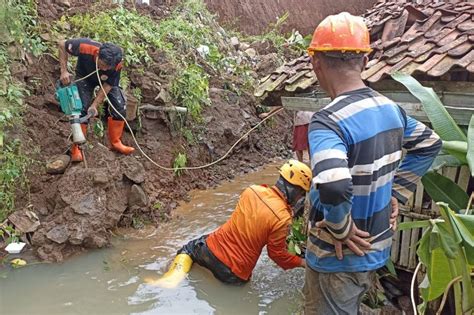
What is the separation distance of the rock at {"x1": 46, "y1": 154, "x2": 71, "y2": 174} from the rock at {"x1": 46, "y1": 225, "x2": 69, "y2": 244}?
0.83 meters

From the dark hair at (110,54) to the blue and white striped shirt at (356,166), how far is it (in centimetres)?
376

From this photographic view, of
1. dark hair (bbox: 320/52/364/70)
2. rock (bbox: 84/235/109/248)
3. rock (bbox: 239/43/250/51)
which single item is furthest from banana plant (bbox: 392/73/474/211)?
rock (bbox: 239/43/250/51)

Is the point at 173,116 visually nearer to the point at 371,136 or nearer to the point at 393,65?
the point at 393,65

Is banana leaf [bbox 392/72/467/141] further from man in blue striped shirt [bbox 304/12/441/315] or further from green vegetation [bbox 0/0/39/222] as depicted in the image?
green vegetation [bbox 0/0/39/222]

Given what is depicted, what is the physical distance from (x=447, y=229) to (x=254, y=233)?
204 centimetres

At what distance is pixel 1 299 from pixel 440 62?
13.2 feet

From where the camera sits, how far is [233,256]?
4.08 m

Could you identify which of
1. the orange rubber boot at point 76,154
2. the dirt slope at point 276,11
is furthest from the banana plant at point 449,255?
the dirt slope at point 276,11

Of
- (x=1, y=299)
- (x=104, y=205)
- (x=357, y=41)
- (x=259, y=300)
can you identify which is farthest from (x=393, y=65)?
(x=1, y=299)

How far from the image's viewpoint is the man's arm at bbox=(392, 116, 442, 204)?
Result: 2494 mm

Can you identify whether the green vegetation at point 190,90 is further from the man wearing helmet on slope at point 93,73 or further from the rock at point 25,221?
the rock at point 25,221

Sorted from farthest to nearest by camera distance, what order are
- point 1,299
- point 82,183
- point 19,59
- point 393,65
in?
1. point 19,59
2. point 82,183
3. point 1,299
4. point 393,65

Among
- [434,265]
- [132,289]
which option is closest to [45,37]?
[132,289]

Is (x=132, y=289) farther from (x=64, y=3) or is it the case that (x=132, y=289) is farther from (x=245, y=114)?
(x=245, y=114)
